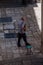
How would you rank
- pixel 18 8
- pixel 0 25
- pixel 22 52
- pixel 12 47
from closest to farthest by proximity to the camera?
pixel 22 52 < pixel 12 47 < pixel 0 25 < pixel 18 8

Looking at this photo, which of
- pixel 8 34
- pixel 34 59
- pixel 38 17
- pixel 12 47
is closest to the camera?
pixel 34 59

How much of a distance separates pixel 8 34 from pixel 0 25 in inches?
73.9

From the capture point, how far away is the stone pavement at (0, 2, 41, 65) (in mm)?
12305

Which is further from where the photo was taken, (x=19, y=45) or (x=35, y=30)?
(x=35, y=30)

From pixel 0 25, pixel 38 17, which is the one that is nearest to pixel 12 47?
pixel 0 25

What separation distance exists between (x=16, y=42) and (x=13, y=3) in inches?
339

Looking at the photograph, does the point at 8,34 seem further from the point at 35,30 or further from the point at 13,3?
the point at 13,3

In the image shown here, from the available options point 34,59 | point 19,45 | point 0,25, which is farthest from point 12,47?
point 0,25

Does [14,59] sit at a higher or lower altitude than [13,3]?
lower

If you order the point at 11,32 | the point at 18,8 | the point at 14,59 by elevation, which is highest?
the point at 18,8

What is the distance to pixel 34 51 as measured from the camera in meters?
12.5

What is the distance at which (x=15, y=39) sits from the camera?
14344 millimetres

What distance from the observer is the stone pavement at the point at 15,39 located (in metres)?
12.3

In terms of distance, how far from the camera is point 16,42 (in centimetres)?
1391
